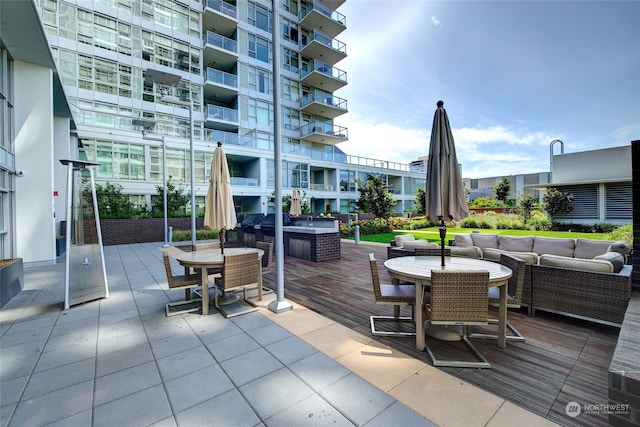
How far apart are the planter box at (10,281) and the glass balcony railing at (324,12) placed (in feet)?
93.0

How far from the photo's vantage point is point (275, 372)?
251 centimetres

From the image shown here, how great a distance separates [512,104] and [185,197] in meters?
22.1

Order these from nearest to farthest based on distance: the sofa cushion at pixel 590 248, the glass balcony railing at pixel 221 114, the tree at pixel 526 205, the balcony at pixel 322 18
→ the sofa cushion at pixel 590 248, the tree at pixel 526 205, the glass balcony railing at pixel 221 114, the balcony at pixel 322 18

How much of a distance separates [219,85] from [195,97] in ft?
6.62

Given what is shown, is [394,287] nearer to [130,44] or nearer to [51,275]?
[51,275]

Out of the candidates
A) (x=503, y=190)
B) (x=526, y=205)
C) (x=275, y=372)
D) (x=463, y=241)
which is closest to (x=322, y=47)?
(x=526, y=205)

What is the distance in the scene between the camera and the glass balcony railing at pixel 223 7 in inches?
789

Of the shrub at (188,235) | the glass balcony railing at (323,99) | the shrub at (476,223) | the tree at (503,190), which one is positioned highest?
the glass balcony railing at (323,99)

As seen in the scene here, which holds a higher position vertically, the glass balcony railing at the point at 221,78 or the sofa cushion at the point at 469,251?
the glass balcony railing at the point at 221,78

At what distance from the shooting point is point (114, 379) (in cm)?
244

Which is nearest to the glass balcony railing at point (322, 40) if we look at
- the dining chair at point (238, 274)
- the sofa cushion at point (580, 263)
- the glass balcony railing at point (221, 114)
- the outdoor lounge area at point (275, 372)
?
the glass balcony railing at point (221, 114)

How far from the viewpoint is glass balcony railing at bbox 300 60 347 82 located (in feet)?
82.9

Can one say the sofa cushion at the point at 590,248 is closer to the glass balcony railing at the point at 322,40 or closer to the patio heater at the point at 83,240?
the patio heater at the point at 83,240

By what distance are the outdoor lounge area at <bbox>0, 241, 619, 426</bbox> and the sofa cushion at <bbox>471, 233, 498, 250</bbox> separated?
2563mm
